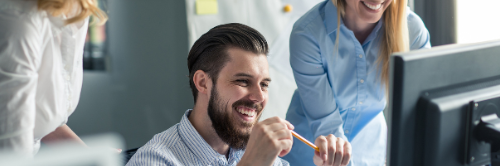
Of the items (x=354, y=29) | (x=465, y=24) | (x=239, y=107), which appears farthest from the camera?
(x=465, y=24)

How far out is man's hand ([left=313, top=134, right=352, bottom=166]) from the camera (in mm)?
1082

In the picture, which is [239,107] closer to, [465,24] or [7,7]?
[7,7]

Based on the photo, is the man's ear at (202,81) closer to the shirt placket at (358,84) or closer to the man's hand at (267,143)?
the man's hand at (267,143)

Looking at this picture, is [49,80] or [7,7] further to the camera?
[49,80]

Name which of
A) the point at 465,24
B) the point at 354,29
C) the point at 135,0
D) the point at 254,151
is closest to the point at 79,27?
the point at 254,151

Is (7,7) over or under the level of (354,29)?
over

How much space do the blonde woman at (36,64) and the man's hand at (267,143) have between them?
434 millimetres

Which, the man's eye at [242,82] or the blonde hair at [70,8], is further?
the man's eye at [242,82]

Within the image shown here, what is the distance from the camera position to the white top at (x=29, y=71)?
2.61 ft

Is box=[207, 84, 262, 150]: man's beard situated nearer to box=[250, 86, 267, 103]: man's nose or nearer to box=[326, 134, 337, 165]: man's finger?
box=[250, 86, 267, 103]: man's nose

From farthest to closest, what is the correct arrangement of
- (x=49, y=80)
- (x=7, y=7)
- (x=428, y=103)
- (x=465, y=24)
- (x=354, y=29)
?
(x=465, y=24)
(x=354, y=29)
(x=49, y=80)
(x=7, y=7)
(x=428, y=103)

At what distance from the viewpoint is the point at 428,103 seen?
70cm

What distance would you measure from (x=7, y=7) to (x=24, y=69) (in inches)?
4.6

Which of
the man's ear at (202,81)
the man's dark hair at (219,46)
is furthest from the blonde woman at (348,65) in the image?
the man's ear at (202,81)
